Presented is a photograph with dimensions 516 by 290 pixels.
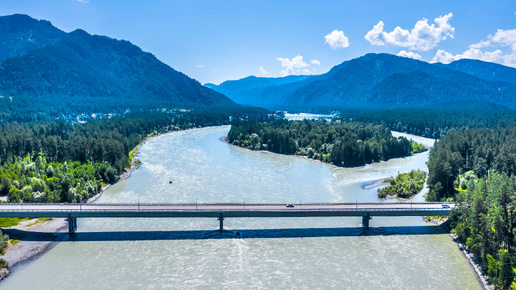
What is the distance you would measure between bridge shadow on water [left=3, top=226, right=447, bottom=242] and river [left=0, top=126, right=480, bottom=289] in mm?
155

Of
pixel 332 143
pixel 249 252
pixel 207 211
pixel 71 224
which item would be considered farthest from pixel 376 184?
pixel 71 224

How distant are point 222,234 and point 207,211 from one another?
421 cm

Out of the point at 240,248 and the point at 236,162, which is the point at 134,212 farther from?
the point at 236,162

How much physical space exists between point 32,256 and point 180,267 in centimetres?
2018

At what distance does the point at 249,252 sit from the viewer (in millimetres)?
50688

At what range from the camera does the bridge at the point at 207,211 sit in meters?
56.0

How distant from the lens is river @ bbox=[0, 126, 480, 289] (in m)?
43.4

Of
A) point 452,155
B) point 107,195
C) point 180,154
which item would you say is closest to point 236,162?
point 180,154

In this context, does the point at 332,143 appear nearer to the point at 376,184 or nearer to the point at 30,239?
the point at 376,184

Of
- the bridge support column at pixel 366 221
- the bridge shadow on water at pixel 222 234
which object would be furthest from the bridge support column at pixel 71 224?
the bridge support column at pixel 366 221

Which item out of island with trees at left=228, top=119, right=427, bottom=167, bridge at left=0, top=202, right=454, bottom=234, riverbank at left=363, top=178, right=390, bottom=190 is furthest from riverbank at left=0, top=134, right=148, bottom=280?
island with trees at left=228, top=119, right=427, bottom=167

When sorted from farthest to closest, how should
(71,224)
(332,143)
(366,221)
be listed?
(332,143)
(366,221)
(71,224)

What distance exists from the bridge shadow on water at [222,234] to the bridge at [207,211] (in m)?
1.74

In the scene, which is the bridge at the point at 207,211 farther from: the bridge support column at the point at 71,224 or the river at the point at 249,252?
the river at the point at 249,252
